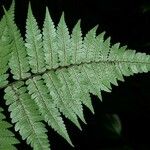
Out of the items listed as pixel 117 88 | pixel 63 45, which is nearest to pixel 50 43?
pixel 63 45

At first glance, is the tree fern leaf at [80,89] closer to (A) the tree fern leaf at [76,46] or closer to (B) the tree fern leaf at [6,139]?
(A) the tree fern leaf at [76,46]

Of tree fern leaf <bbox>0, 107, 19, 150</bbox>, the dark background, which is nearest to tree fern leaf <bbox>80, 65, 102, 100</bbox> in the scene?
tree fern leaf <bbox>0, 107, 19, 150</bbox>

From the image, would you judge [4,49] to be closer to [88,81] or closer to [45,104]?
[45,104]

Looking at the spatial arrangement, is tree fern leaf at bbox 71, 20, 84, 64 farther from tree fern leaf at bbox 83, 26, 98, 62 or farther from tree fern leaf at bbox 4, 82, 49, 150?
tree fern leaf at bbox 4, 82, 49, 150

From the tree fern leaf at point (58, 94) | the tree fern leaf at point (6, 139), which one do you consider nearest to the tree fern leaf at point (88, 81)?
the tree fern leaf at point (58, 94)

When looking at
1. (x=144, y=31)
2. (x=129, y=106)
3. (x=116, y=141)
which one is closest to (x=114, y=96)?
(x=129, y=106)
